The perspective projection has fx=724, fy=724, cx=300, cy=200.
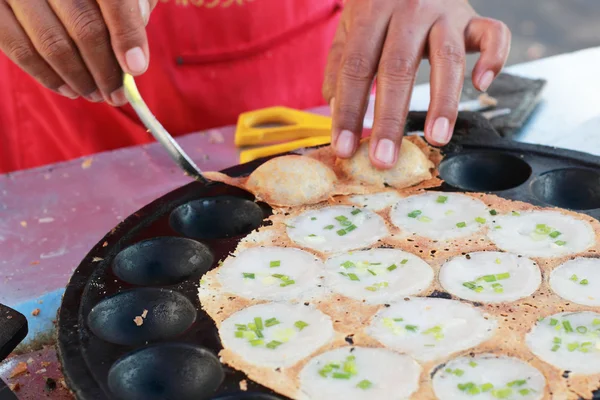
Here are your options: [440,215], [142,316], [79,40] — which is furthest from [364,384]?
[79,40]

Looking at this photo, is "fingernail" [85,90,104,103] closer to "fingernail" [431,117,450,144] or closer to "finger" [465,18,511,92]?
"fingernail" [431,117,450,144]

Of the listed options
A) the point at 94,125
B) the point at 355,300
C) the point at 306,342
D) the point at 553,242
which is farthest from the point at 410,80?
the point at 94,125

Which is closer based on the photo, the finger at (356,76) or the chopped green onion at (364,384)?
the chopped green onion at (364,384)

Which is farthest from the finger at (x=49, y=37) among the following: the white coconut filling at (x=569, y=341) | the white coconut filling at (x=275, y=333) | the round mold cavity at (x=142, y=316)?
the white coconut filling at (x=569, y=341)

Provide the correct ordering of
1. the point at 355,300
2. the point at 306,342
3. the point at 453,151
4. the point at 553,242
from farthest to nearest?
1. the point at 453,151
2. the point at 553,242
3. the point at 355,300
4. the point at 306,342

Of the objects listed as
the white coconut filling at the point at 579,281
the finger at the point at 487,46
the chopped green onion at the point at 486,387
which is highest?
the finger at the point at 487,46

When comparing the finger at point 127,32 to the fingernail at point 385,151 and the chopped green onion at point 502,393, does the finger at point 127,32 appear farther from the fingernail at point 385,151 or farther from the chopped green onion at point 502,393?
the chopped green onion at point 502,393

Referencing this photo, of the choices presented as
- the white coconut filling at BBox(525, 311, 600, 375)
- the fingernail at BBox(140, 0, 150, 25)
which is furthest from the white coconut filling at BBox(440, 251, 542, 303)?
the fingernail at BBox(140, 0, 150, 25)

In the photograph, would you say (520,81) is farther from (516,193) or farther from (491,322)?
(491,322)
